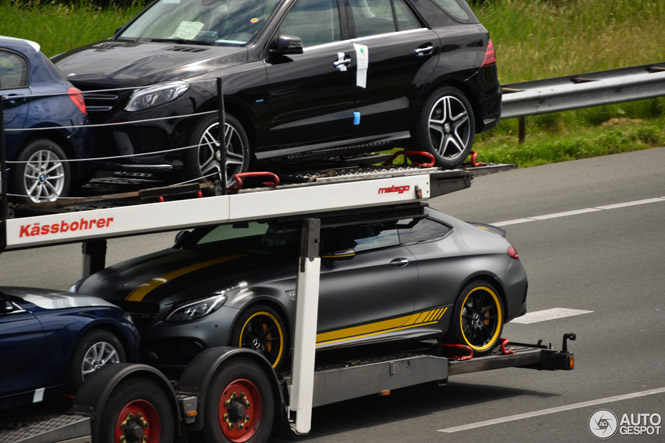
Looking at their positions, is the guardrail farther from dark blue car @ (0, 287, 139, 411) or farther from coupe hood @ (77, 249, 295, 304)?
dark blue car @ (0, 287, 139, 411)

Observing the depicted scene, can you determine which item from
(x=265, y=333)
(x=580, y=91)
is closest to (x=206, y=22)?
(x=265, y=333)

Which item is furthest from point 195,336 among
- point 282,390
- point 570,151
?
point 570,151

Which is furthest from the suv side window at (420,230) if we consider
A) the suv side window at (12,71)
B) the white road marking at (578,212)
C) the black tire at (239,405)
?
the white road marking at (578,212)

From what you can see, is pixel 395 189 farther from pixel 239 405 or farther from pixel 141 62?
pixel 141 62

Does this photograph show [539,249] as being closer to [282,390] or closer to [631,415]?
[631,415]

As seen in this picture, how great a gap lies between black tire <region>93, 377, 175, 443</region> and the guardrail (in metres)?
11.0

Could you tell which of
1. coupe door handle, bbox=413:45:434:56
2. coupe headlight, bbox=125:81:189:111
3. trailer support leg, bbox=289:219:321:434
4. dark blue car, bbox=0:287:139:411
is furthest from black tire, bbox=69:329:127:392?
coupe door handle, bbox=413:45:434:56

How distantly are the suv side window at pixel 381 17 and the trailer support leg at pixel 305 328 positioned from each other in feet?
7.80

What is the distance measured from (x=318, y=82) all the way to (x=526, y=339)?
375 centimetres

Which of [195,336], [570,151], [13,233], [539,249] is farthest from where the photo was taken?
[570,151]

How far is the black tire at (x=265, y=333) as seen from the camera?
838 centimetres

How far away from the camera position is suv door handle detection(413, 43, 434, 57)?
32.8 feet

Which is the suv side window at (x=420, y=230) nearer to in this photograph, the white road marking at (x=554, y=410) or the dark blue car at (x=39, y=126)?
the white road marking at (x=554, y=410)

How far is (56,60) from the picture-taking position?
360 inches
